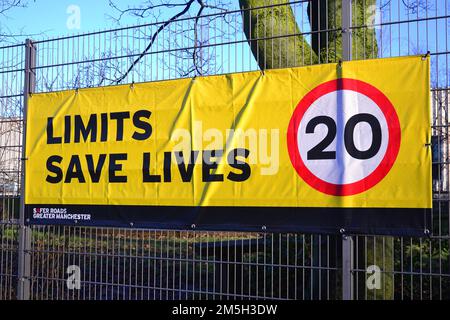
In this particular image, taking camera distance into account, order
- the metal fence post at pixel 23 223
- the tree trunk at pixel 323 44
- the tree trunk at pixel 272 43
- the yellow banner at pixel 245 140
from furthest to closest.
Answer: the metal fence post at pixel 23 223 < the tree trunk at pixel 272 43 < the tree trunk at pixel 323 44 < the yellow banner at pixel 245 140

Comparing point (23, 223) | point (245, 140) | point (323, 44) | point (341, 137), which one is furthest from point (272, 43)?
point (23, 223)

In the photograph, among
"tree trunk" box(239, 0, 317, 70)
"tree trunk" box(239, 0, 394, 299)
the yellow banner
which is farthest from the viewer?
"tree trunk" box(239, 0, 317, 70)

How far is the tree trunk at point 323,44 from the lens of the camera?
5.61 m

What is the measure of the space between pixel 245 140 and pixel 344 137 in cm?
95

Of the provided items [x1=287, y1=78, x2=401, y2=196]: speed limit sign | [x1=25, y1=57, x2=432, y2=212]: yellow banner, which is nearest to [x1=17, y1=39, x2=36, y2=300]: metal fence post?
[x1=25, y1=57, x2=432, y2=212]: yellow banner

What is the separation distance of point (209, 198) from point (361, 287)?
A: 1.65m

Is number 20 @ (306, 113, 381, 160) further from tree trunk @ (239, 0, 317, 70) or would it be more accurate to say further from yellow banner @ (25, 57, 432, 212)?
tree trunk @ (239, 0, 317, 70)

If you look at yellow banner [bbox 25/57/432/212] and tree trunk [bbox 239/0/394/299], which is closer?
yellow banner [bbox 25/57/432/212]

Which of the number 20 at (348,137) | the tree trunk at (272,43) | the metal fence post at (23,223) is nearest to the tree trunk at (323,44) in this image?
the tree trunk at (272,43)

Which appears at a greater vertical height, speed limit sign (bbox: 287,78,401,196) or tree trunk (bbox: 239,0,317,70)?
tree trunk (bbox: 239,0,317,70)

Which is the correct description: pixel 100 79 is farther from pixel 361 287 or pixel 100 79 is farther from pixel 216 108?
pixel 361 287

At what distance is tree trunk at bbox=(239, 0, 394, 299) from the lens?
5605 mm

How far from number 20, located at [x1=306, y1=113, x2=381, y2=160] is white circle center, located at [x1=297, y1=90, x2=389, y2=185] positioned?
18 millimetres

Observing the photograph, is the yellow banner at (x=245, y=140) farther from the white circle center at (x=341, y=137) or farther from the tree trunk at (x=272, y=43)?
the tree trunk at (x=272, y=43)
